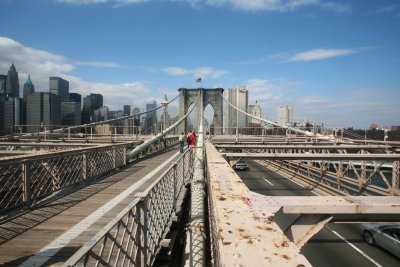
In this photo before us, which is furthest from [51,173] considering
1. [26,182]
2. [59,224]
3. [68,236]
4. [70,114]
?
[70,114]

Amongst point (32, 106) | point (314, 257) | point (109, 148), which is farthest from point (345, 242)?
point (32, 106)

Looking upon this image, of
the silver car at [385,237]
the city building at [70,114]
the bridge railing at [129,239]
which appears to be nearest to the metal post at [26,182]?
the bridge railing at [129,239]

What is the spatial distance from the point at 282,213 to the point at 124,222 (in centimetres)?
145

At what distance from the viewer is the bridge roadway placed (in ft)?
14.1

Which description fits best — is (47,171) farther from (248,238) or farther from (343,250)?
(343,250)

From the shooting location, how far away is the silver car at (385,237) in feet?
37.6

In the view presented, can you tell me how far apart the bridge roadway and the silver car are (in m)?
9.84

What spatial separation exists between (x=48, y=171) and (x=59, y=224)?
269cm

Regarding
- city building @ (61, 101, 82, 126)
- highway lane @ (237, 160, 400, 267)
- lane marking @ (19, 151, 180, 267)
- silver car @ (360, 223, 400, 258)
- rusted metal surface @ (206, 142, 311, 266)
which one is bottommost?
highway lane @ (237, 160, 400, 267)

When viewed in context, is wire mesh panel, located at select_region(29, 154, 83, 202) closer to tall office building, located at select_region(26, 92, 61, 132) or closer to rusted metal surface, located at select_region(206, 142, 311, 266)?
rusted metal surface, located at select_region(206, 142, 311, 266)

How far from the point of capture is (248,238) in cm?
157

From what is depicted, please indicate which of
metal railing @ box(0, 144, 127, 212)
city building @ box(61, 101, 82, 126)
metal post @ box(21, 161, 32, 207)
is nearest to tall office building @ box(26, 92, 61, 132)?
city building @ box(61, 101, 82, 126)

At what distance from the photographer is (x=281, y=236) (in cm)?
158

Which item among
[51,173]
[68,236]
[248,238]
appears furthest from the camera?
[51,173]
